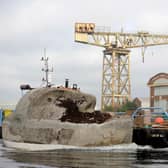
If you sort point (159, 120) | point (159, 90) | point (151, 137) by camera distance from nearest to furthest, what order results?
point (151, 137)
point (159, 120)
point (159, 90)

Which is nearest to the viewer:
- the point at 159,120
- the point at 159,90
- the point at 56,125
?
the point at 56,125

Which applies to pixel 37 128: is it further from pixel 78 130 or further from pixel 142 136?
A: pixel 142 136

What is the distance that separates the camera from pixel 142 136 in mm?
33344

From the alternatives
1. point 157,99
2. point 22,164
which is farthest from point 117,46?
point 22,164

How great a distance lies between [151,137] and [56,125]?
21.8 ft

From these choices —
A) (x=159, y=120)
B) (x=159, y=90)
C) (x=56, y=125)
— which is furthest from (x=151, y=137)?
(x=159, y=90)

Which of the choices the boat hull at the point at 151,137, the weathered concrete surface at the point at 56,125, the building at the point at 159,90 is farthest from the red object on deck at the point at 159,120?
the building at the point at 159,90

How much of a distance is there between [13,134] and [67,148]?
5561mm

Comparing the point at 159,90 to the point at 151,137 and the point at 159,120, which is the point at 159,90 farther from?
the point at 151,137

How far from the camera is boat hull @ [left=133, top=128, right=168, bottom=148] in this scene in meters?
33.0

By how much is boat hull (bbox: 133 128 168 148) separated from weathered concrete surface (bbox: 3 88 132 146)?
2.43m

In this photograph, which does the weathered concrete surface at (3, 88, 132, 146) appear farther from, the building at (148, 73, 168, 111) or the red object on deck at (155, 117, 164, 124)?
the building at (148, 73, 168, 111)

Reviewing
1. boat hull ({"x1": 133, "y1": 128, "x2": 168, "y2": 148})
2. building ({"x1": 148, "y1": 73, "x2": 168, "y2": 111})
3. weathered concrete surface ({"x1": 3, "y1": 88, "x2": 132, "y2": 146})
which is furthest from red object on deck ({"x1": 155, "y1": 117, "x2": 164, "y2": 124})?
building ({"x1": 148, "y1": 73, "x2": 168, "y2": 111})

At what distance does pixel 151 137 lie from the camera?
33.2m
